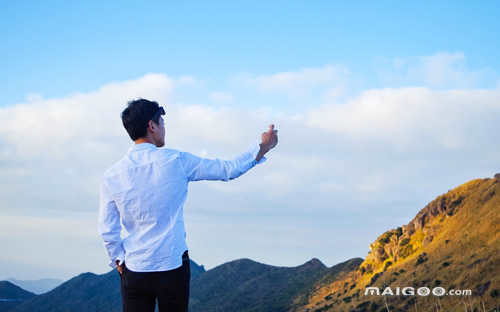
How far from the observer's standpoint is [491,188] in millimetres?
74125

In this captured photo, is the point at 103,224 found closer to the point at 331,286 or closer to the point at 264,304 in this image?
the point at 331,286

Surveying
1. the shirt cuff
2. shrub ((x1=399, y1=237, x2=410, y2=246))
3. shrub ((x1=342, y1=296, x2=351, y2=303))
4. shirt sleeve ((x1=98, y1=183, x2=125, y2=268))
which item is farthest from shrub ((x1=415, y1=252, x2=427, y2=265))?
shirt sleeve ((x1=98, y1=183, x2=125, y2=268))

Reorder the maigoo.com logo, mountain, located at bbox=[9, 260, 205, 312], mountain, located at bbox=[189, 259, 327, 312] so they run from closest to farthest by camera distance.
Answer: the maigoo.com logo → mountain, located at bbox=[189, 259, 327, 312] → mountain, located at bbox=[9, 260, 205, 312]

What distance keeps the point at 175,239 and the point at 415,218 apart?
87.2 meters

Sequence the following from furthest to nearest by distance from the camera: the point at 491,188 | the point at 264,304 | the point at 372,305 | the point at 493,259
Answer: the point at 264,304 < the point at 491,188 < the point at 372,305 < the point at 493,259

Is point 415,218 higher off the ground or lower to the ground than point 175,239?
higher

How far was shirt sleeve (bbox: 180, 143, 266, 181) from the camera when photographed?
3754 mm

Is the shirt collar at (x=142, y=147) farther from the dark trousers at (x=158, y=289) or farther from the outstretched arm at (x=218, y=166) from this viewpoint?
the dark trousers at (x=158, y=289)

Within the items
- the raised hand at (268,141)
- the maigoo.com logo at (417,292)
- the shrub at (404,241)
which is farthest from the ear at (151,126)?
the shrub at (404,241)

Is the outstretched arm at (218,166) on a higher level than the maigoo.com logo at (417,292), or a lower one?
lower

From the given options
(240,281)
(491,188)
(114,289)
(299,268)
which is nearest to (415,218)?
(491,188)

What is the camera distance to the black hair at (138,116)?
3859 mm

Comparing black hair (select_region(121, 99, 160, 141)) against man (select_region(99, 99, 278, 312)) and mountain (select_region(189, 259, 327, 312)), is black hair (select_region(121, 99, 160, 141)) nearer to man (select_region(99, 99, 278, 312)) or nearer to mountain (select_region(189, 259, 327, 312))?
man (select_region(99, 99, 278, 312))

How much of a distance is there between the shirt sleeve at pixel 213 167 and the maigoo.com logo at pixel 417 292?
54180mm
